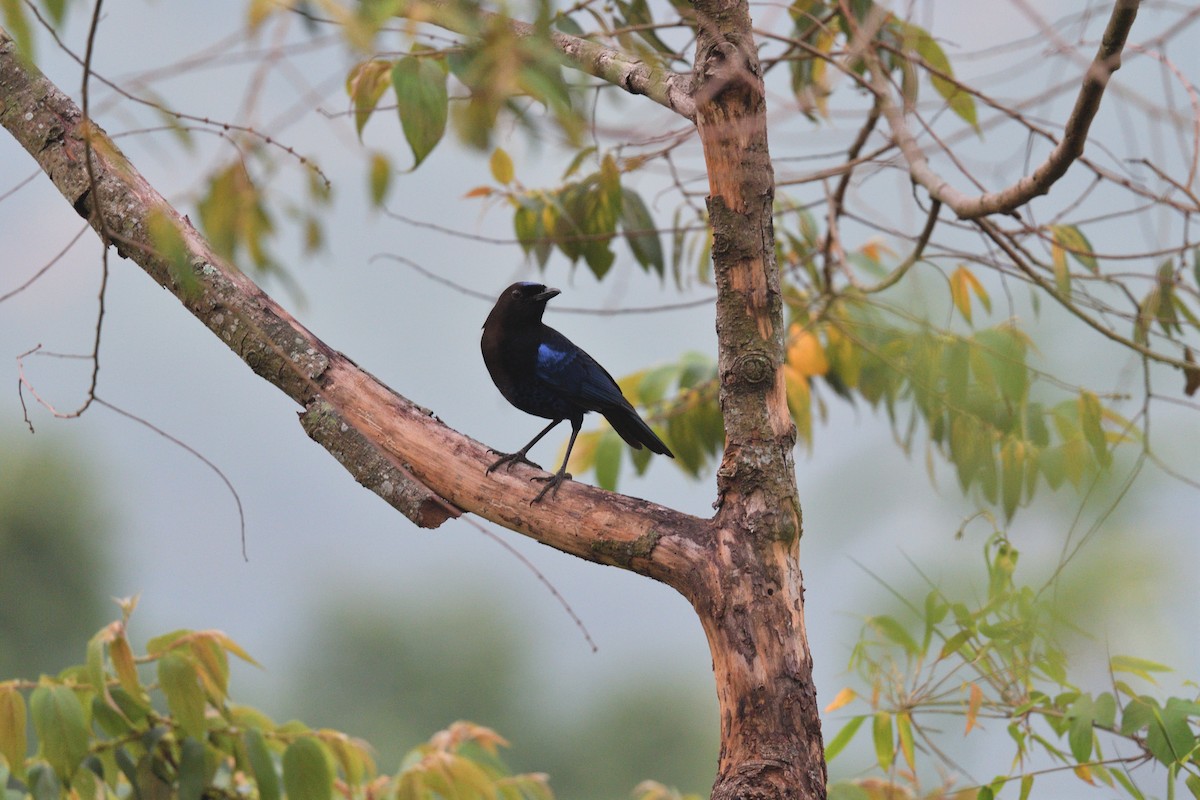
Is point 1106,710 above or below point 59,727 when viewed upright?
above

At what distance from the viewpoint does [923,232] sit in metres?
3.07

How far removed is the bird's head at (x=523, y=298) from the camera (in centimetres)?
310

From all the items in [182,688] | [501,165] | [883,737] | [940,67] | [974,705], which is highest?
[940,67]

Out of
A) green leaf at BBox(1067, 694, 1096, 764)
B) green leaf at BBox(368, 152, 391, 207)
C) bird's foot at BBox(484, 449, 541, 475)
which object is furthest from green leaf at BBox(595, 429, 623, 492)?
green leaf at BBox(368, 152, 391, 207)

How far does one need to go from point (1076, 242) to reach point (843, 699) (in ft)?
4.84

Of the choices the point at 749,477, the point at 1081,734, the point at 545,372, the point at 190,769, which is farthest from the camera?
the point at 545,372

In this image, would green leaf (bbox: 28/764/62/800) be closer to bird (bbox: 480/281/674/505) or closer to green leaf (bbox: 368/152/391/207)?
bird (bbox: 480/281/674/505)

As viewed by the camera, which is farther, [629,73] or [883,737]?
[883,737]

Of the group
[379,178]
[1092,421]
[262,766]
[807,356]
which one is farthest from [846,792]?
[379,178]

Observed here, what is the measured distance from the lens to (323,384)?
2467 mm

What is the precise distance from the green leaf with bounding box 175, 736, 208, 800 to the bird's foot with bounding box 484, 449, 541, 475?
963 mm

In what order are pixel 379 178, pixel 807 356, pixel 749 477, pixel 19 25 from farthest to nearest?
1. pixel 807 356
2. pixel 749 477
3. pixel 379 178
4. pixel 19 25

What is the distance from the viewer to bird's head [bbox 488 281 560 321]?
10.2ft

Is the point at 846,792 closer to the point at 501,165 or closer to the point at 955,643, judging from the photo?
the point at 955,643
